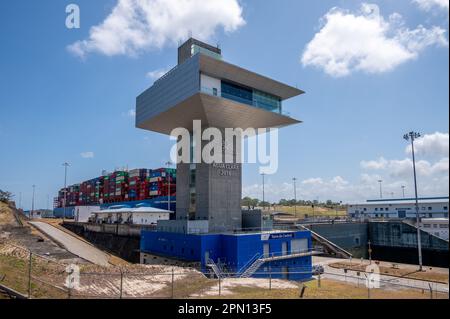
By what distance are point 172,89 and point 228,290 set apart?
25785 mm

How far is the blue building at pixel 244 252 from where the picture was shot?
104 ft

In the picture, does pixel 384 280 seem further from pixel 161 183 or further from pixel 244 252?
pixel 161 183

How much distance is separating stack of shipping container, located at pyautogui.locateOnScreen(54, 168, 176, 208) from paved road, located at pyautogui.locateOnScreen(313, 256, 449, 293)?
58352 millimetres

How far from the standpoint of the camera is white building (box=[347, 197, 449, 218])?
3068 inches

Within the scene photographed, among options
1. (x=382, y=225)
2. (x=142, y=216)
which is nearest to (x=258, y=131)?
(x=142, y=216)

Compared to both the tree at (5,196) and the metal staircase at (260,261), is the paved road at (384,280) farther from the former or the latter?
the tree at (5,196)

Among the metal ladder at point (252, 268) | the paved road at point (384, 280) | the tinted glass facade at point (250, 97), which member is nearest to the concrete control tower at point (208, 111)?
the tinted glass facade at point (250, 97)

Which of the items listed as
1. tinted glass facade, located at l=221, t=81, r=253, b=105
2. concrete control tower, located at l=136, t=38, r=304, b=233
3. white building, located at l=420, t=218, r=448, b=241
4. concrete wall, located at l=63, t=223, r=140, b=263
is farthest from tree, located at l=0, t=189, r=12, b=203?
white building, located at l=420, t=218, r=448, b=241

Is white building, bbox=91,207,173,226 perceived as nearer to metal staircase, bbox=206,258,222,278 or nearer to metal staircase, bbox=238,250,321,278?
metal staircase, bbox=206,258,222,278

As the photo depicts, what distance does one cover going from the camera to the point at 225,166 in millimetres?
40188

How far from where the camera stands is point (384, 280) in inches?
1260

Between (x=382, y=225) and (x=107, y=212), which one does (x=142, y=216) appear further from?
(x=382, y=225)

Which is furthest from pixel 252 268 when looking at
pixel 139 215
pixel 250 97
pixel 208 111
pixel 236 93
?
pixel 139 215

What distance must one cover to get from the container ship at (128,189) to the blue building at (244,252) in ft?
160
